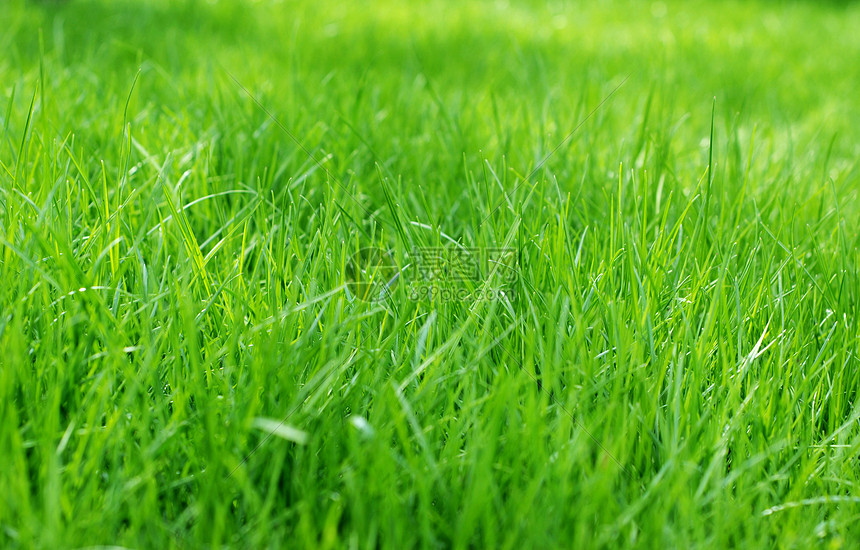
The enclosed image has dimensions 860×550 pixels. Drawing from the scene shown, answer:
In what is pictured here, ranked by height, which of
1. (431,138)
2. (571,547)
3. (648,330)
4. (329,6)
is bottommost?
(571,547)

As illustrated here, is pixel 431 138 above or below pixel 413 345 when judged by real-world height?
above

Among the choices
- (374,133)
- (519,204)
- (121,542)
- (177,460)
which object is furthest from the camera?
(374,133)

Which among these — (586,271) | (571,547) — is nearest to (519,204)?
(586,271)

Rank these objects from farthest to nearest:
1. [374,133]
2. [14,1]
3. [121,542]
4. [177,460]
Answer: [14,1] < [374,133] < [177,460] < [121,542]

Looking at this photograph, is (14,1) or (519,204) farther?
(14,1)

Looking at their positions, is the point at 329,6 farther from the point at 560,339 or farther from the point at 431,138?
the point at 560,339

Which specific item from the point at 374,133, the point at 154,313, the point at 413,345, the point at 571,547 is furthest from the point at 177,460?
the point at 374,133

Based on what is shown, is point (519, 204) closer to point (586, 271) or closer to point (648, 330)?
point (586, 271)
